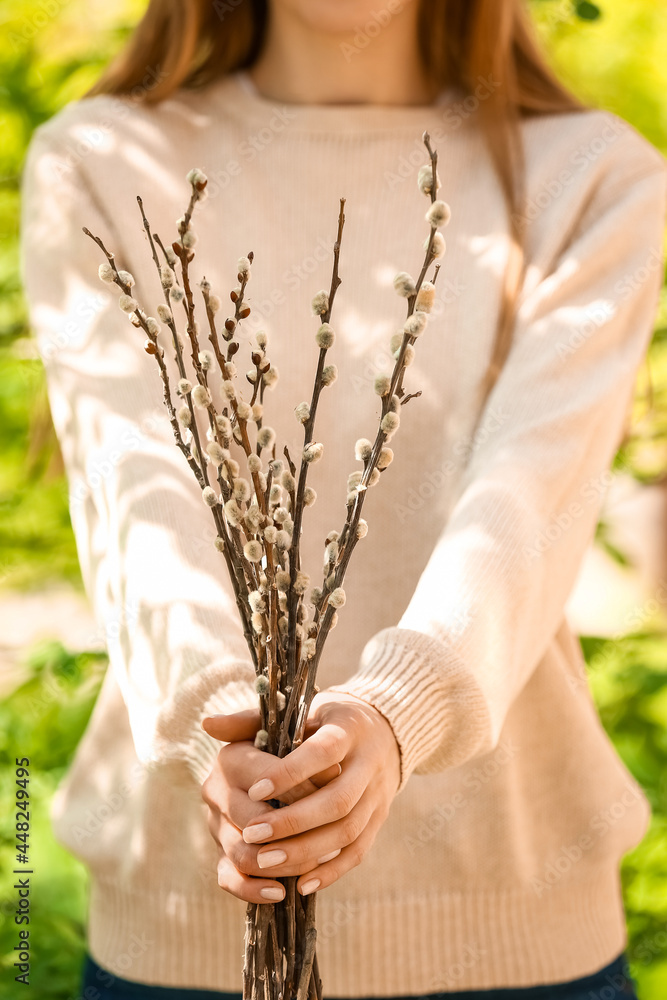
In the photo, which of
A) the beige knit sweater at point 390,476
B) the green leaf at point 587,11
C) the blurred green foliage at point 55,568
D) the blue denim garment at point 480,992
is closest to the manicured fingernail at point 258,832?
the beige knit sweater at point 390,476

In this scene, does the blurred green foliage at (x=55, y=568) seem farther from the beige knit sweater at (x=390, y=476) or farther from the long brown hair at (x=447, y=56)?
the beige knit sweater at (x=390, y=476)

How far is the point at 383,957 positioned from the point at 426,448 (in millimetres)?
560

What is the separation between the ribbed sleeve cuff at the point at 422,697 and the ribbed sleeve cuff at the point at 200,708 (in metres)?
0.08

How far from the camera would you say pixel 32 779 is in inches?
63.2

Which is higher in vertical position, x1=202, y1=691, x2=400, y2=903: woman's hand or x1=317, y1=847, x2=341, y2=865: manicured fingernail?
x1=202, y1=691, x2=400, y2=903: woman's hand

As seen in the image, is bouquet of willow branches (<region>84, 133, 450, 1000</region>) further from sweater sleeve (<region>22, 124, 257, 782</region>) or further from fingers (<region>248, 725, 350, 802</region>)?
sweater sleeve (<region>22, 124, 257, 782</region>)

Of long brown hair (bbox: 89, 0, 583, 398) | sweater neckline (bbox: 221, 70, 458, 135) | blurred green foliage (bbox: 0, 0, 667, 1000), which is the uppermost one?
long brown hair (bbox: 89, 0, 583, 398)

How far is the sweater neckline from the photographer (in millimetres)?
1278

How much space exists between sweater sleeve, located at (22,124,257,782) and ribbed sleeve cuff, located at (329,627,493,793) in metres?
0.11

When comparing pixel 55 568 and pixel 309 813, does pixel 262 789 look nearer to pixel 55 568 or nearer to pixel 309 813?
pixel 309 813

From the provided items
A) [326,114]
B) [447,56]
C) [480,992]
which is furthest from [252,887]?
[447,56]

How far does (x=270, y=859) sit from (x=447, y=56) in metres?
1.09

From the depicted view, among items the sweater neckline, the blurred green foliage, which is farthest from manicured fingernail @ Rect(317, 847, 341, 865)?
the sweater neckline

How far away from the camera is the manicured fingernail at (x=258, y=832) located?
70 centimetres
